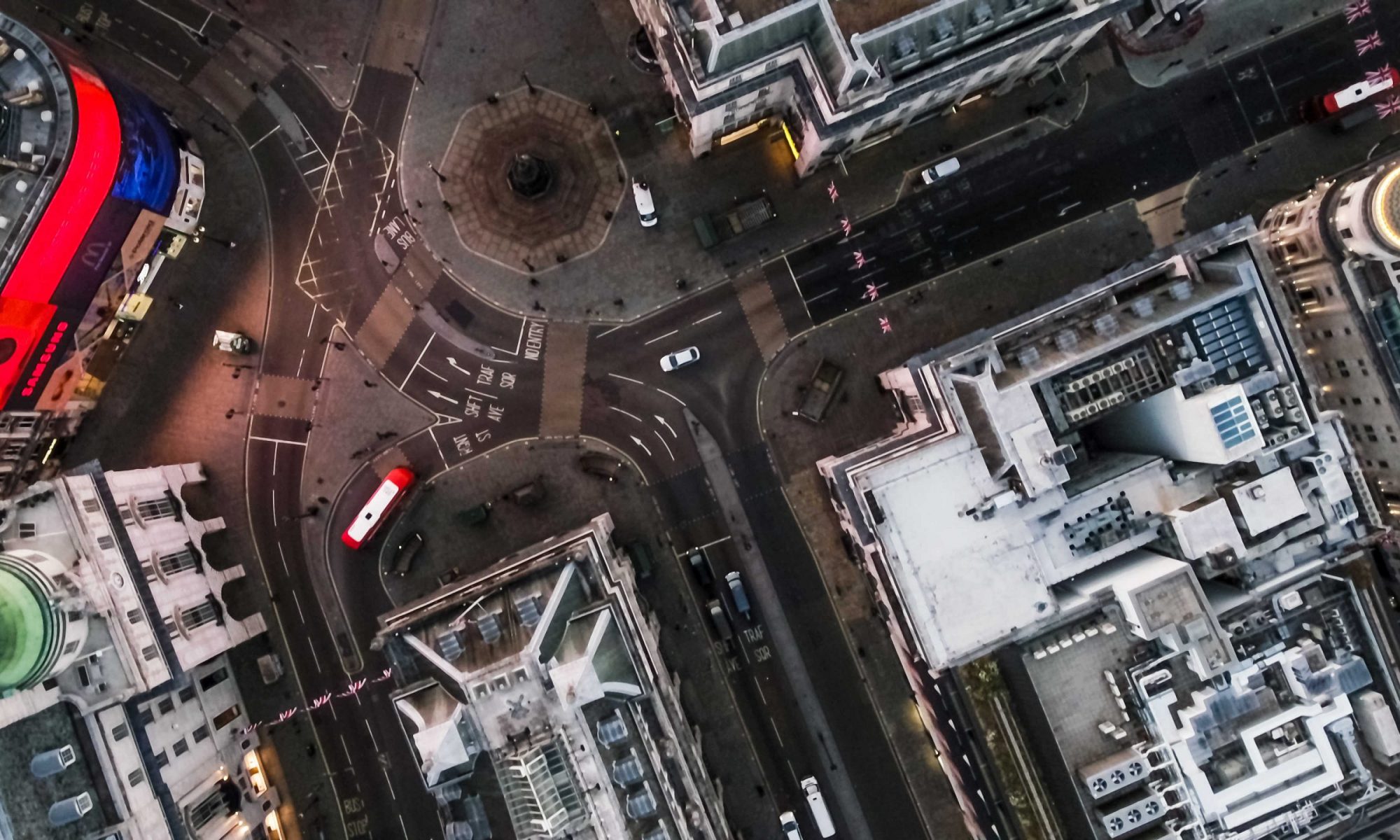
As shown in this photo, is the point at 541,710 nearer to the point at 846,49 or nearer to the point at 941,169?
the point at 846,49

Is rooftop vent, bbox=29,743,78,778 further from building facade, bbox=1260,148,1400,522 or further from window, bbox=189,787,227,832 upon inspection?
building facade, bbox=1260,148,1400,522

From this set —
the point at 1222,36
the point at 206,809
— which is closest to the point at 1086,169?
the point at 1222,36

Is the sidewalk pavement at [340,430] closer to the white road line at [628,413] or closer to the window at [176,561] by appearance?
the window at [176,561]

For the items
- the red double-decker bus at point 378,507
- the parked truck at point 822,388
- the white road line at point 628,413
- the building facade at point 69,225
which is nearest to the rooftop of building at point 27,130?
the building facade at point 69,225

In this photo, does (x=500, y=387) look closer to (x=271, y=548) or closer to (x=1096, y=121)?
(x=271, y=548)

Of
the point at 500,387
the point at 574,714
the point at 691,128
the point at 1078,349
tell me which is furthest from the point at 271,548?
the point at 1078,349

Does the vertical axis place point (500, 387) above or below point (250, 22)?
below

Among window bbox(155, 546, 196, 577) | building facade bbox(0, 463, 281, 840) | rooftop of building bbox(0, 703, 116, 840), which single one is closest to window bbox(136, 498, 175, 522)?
building facade bbox(0, 463, 281, 840)
